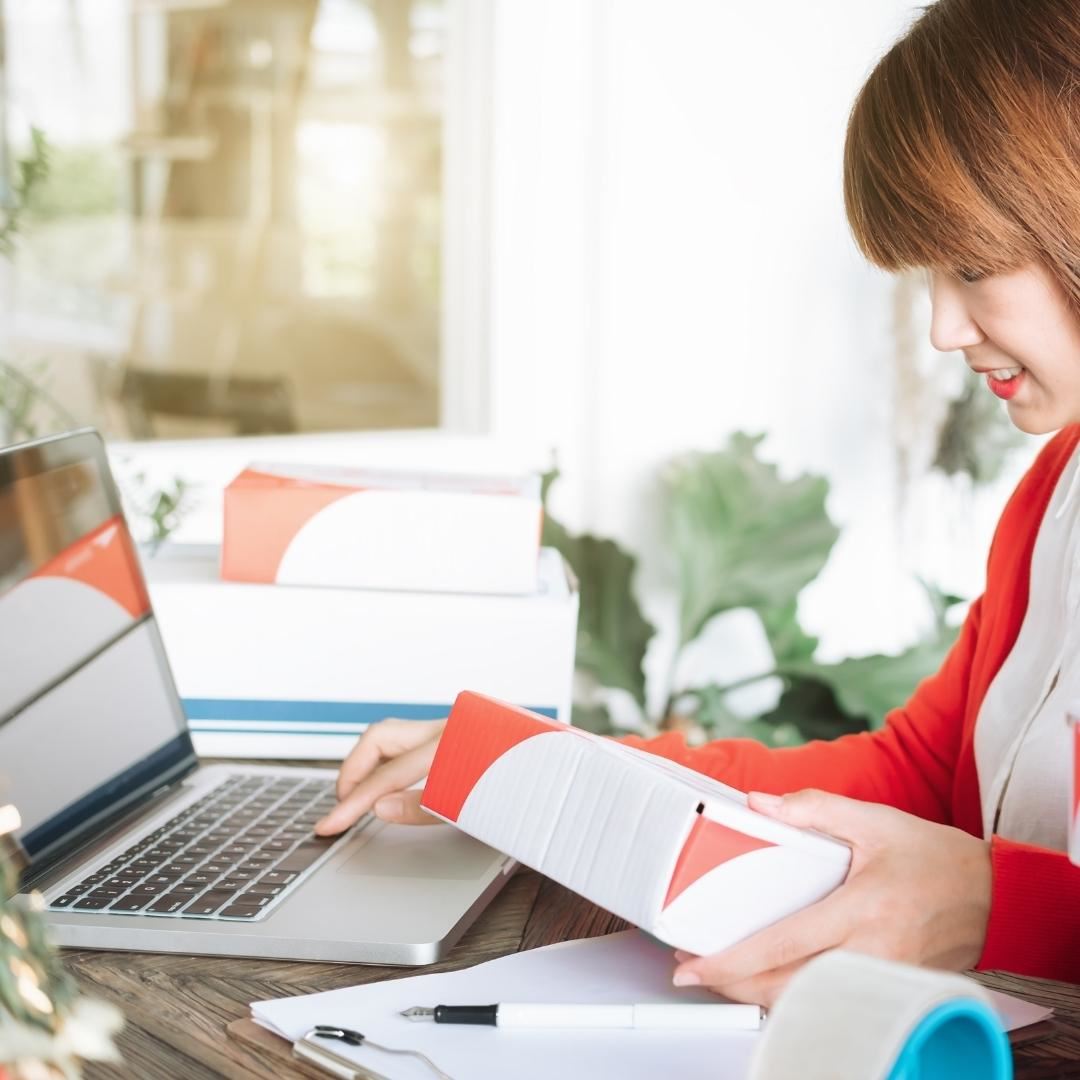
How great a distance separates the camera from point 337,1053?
617mm

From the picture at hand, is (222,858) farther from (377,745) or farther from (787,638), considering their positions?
(787,638)

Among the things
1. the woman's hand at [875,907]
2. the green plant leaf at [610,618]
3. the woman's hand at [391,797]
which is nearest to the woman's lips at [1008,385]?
the woman's hand at [875,907]

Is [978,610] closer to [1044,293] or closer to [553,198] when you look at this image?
[1044,293]

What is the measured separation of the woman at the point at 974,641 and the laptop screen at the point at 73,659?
0.17 metres

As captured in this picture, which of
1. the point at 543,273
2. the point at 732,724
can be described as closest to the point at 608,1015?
the point at 732,724

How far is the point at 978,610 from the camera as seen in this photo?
46.9 inches

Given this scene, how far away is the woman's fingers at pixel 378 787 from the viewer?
0.91 metres

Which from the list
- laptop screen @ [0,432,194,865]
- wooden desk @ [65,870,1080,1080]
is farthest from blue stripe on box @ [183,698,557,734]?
wooden desk @ [65,870,1080,1080]

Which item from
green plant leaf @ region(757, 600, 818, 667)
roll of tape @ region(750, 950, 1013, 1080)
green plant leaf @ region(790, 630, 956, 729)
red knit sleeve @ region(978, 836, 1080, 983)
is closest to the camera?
roll of tape @ region(750, 950, 1013, 1080)

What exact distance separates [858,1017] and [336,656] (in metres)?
0.81

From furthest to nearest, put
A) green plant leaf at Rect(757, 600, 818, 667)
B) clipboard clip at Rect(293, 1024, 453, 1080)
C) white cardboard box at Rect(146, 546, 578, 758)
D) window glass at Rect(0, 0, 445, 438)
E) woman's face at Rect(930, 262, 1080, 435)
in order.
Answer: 1. green plant leaf at Rect(757, 600, 818, 667)
2. window glass at Rect(0, 0, 445, 438)
3. white cardboard box at Rect(146, 546, 578, 758)
4. woman's face at Rect(930, 262, 1080, 435)
5. clipboard clip at Rect(293, 1024, 453, 1080)

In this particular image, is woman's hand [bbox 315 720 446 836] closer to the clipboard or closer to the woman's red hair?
the clipboard

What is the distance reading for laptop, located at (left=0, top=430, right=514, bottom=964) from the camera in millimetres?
765

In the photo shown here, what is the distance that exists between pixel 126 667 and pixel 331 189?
6.02 feet
